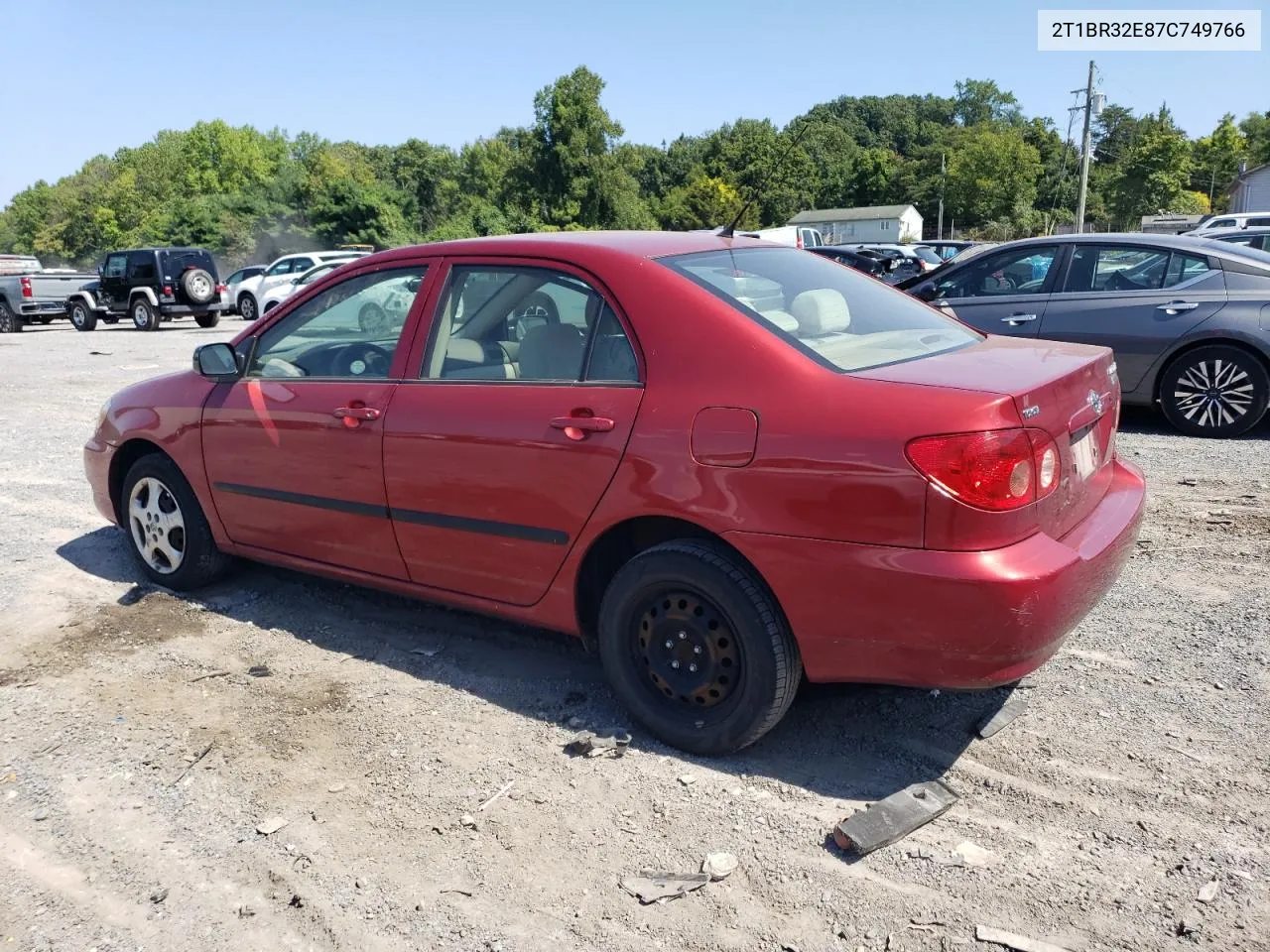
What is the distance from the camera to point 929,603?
279cm

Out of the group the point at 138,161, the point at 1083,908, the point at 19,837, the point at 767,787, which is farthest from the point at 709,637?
the point at 138,161

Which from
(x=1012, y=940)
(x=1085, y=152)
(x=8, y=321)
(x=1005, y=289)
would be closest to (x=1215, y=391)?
(x=1005, y=289)

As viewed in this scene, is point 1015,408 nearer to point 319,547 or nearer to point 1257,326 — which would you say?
point 319,547

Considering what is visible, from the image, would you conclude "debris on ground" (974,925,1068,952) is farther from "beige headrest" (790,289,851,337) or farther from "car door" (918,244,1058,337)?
"car door" (918,244,1058,337)

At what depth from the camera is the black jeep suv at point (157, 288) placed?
23.9m

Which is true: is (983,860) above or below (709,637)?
below

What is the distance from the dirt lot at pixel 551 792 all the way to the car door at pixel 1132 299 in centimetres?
319

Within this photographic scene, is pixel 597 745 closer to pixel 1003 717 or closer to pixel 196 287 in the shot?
pixel 1003 717

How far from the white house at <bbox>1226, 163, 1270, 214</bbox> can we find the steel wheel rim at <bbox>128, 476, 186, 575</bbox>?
199 ft

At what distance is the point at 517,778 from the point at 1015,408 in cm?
193

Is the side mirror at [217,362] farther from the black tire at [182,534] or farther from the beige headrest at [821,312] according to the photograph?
the beige headrest at [821,312]

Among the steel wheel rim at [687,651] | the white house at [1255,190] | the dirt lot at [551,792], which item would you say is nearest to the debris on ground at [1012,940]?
the dirt lot at [551,792]

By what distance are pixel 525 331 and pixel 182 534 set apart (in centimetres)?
235

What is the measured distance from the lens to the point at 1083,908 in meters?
2.53
